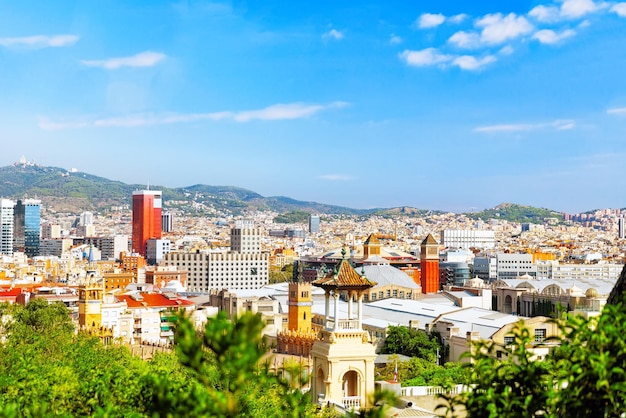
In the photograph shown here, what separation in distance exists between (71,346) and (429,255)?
40.8 m

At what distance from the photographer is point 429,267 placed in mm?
61000

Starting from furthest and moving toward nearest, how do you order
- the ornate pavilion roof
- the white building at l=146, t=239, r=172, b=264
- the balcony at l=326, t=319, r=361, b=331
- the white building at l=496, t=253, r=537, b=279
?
the white building at l=146, t=239, r=172, b=264 < the white building at l=496, t=253, r=537, b=279 < the ornate pavilion roof < the balcony at l=326, t=319, r=361, b=331

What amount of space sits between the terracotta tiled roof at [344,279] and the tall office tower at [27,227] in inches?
4789

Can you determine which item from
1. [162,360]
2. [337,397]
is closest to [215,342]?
[337,397]

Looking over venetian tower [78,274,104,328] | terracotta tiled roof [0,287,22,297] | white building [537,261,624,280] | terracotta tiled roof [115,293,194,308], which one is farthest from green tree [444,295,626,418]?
white building [537,261,624,280]

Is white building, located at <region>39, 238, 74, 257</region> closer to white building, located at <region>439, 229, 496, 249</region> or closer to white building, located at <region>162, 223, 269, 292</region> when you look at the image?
white building, located at <region>162, 223, 269, 292</region>

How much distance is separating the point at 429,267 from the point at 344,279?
45.5 meters

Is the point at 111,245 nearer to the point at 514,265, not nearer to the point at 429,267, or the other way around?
the point at 514,265

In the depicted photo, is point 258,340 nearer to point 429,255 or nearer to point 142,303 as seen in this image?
point 142,303

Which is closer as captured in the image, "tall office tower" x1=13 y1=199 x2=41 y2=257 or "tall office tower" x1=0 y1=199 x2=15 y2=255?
"tall office tower" x1=0 y1=199 x2=15 y2=255

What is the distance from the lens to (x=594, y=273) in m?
90.4

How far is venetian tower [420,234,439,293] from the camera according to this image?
198 feet

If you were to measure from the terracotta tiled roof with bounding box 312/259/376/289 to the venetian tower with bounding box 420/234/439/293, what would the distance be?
4389 centimetres

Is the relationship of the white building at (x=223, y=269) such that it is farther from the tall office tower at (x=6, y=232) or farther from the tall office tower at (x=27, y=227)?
the tall office tower at (x=27, y=227)
